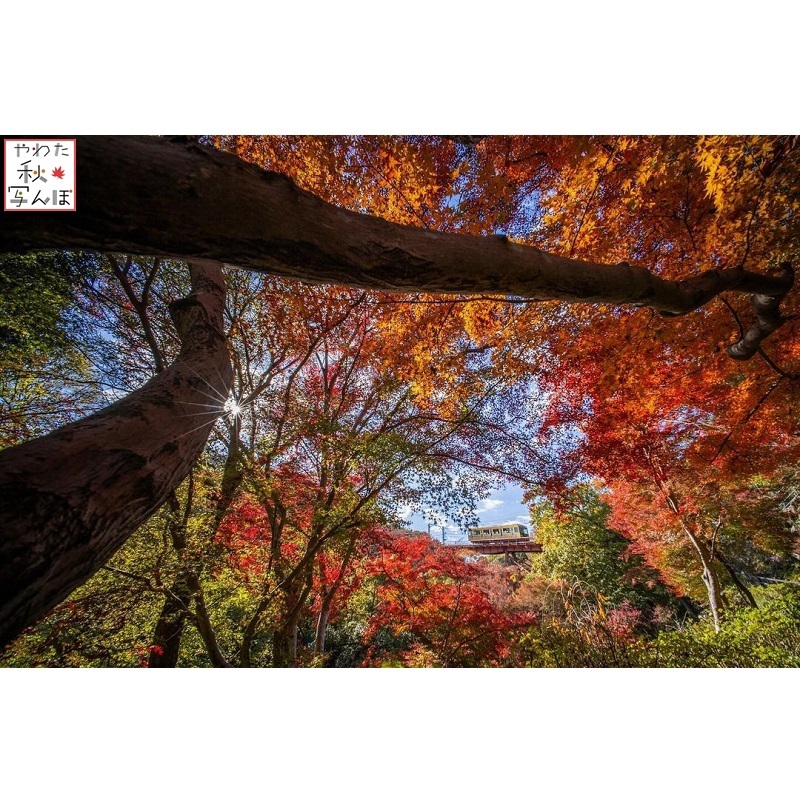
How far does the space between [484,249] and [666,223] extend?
2.81m

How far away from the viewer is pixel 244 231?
0.79 meters

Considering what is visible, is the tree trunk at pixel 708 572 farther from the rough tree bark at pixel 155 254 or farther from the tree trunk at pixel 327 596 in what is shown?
the rough tree bark at pixel 155 254

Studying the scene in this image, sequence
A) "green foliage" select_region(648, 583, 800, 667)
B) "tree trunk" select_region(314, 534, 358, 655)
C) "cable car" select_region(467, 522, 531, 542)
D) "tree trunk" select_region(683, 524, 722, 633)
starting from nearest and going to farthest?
"green foliage" select_region(648, 583, 800, 667)
"tree trunk" select_region(314, 534, 358, 655)
"tree trunk" select_region(683, 524, 722, 633)
"cable car" select_region(467, 522, 531, 542)

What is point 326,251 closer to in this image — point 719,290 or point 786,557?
point 719,290

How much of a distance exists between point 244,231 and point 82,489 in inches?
31.6

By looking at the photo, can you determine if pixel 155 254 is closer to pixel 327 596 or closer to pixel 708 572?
pixel 327 596

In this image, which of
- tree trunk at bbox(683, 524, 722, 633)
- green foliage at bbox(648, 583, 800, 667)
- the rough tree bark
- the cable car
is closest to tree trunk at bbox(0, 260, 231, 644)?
the rough tree bark

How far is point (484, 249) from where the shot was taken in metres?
1.11

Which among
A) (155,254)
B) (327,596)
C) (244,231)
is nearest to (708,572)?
(327,596)

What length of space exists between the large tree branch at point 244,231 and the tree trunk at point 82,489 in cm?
54

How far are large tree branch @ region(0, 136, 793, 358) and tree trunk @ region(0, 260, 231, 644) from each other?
537 mm

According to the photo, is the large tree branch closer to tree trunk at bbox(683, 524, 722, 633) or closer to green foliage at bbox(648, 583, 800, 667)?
green foliage at bbox(648, 583, 800, 667)

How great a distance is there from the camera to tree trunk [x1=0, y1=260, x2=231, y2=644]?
2.17 ft
